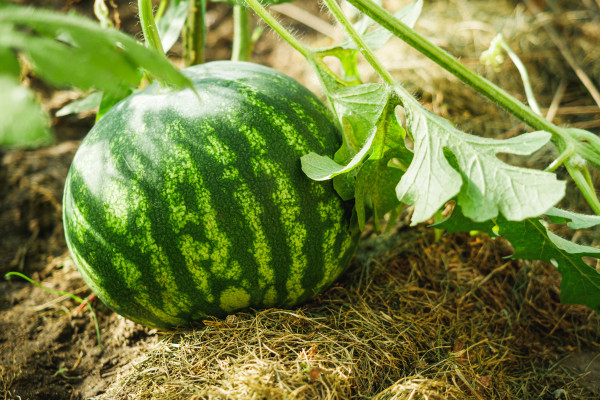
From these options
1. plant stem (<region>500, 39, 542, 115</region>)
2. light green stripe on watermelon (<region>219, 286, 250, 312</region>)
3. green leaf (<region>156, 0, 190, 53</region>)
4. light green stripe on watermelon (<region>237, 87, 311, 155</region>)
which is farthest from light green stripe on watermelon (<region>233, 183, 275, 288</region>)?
plant stem (<region>500, 39, 542, 115</region>)

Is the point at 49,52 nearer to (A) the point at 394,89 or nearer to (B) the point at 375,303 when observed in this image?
(A) the point at 394,89

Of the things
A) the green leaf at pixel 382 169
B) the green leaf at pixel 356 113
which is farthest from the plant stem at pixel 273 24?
the green leaf at pixel 382 169

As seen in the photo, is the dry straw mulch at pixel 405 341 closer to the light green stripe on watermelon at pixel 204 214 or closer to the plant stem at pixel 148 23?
the light green stripe on watermelon at pixel 204 214

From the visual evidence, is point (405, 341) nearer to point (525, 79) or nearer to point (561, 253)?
point (561, 253)

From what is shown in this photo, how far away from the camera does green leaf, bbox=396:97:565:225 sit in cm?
125

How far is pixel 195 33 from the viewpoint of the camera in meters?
2.44

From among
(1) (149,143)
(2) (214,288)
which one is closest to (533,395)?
(2) (214,288)

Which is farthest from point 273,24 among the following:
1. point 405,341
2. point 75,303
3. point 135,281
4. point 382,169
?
point 75,303

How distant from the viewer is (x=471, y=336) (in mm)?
1771

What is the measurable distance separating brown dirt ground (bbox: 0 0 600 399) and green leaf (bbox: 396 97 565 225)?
568 mm

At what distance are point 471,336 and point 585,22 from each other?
2671 mm

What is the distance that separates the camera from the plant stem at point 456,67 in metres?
1.68

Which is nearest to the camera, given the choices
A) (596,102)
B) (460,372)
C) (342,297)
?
(460,372)

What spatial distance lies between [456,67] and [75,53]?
1.29 m
